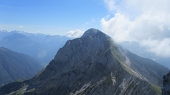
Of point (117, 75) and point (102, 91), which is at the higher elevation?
point (117, 75)

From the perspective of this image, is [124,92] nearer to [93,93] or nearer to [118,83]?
[118,83]

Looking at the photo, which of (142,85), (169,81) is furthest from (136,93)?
(169,81)

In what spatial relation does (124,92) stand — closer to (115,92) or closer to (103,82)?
(115,92)

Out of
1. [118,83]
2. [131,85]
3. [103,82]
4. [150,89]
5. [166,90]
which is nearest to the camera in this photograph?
[166,90]

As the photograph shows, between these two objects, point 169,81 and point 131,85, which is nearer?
point 169,81

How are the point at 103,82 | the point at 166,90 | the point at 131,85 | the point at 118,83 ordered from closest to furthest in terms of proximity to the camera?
the point at 166,90
the point at 131,85
the point at 118,83
the point at 103,82

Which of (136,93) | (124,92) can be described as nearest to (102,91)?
(124,92)

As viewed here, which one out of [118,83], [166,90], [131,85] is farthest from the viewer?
[118,83]

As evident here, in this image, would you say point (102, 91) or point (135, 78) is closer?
point (135, 78)

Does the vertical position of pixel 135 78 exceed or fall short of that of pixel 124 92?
it exceeds it
